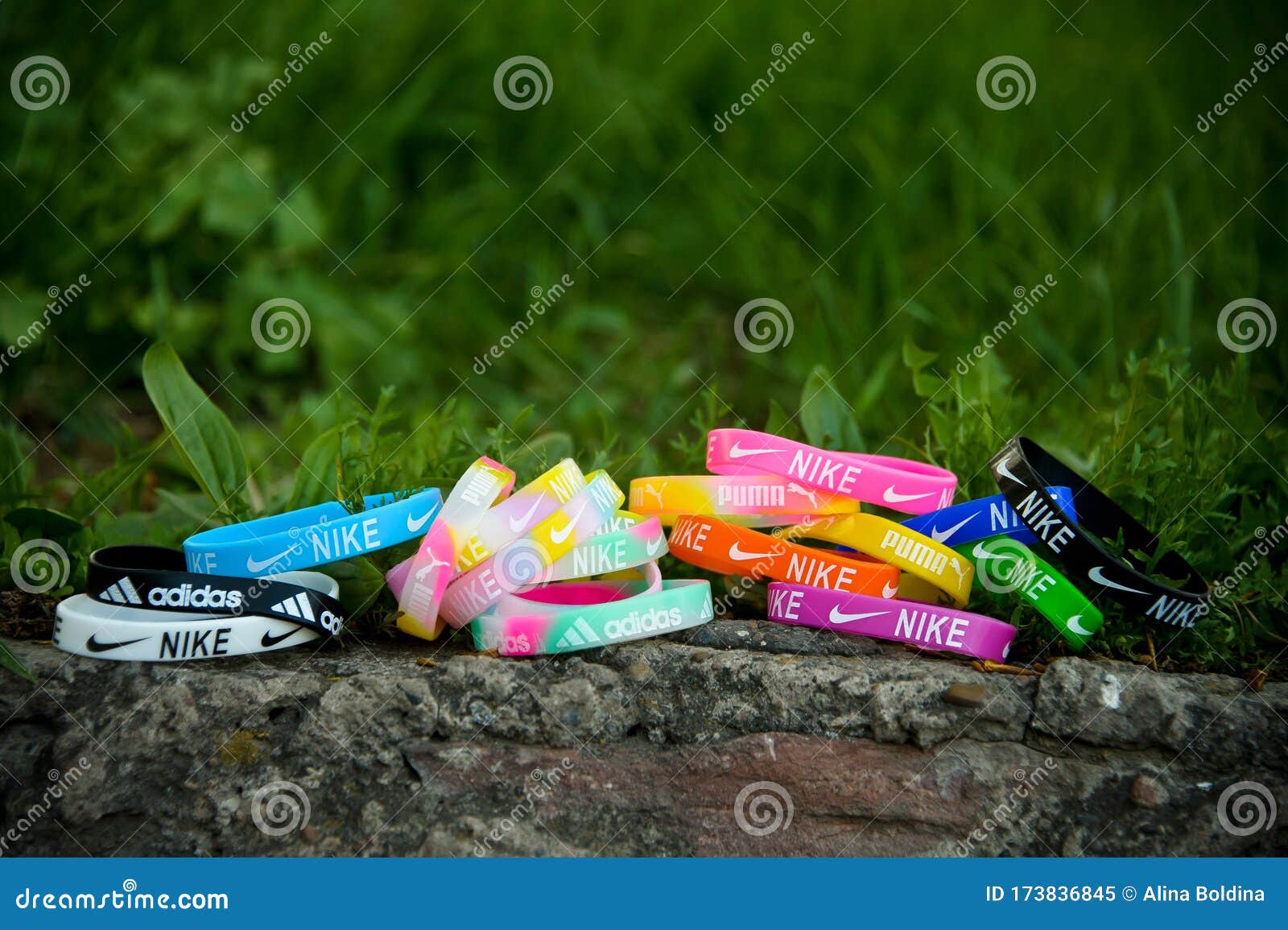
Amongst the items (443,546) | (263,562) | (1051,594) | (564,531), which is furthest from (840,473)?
(263,562)

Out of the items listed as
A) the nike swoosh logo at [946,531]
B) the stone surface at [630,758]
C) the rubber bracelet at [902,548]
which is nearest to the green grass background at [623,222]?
the nike swoosh logo at [946,531]

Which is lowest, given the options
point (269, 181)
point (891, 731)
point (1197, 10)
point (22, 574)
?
point (22, 574)

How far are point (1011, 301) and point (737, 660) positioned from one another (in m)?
3.13

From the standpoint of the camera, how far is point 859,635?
311 cm

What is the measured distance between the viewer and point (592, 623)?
2.89 metres

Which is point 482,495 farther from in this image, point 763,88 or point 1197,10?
point 1197,10

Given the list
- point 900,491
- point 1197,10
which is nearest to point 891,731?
point 900,491

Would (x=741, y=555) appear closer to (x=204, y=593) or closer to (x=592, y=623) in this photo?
(x=592, y=623)

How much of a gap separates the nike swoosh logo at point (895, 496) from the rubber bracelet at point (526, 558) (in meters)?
0.75

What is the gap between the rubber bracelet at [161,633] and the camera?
2848 mm

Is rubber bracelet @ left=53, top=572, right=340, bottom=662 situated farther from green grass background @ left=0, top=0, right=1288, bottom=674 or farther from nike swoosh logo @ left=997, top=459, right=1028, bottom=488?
nike swoosh logo @ left=997, top=459, right=1028, bottom=488

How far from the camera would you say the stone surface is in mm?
2691

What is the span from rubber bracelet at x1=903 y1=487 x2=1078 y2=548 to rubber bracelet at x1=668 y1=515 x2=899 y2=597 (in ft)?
0.64

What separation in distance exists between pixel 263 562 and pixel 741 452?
1271mm
